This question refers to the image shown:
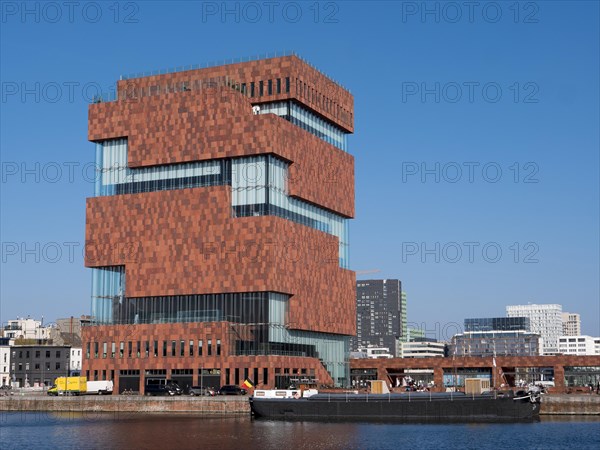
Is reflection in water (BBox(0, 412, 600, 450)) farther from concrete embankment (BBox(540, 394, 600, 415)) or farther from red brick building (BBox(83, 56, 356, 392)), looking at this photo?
red brick building (BBox(83, 56, 356, 392))

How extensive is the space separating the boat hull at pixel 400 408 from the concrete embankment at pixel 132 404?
7.11 metres

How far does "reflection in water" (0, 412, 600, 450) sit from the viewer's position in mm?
97938

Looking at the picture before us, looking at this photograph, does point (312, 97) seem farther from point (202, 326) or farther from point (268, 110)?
point (202, 326)

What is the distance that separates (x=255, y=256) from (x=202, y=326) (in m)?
15.9

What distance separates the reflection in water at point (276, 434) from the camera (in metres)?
97.9

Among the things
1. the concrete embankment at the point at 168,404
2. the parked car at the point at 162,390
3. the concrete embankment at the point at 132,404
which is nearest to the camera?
the concrete embankment at the point at 168,404

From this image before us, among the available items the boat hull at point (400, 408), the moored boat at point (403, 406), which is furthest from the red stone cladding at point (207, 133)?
the boat hull at point (400, 408)

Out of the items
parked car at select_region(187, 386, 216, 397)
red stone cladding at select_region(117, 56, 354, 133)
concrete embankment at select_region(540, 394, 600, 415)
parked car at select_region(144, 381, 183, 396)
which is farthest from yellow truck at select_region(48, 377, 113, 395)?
concrete embankment at select_region(540, 394, 600, 415)

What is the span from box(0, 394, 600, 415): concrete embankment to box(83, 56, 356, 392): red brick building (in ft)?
76.8

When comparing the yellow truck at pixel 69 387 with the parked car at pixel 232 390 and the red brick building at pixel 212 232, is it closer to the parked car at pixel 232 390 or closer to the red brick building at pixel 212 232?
the red brick building at pixel 212 232

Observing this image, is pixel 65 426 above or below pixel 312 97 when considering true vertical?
below

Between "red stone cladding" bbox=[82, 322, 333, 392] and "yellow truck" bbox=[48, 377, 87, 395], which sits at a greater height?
"red stone cladding" bbox=[82, 322, 333, 392]

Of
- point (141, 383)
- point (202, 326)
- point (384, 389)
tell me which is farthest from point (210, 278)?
point (384, 389)

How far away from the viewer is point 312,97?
642 feet
